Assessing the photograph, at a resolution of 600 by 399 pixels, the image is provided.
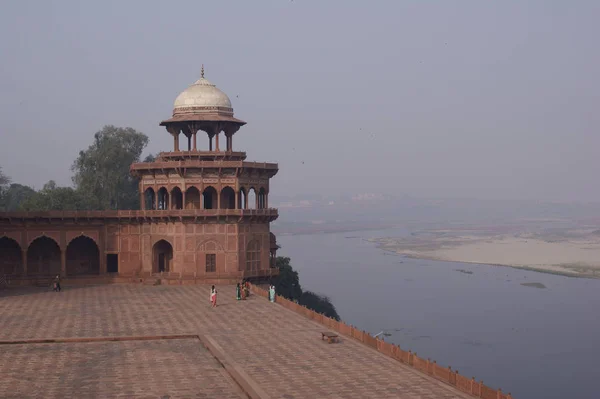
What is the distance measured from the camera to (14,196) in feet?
339

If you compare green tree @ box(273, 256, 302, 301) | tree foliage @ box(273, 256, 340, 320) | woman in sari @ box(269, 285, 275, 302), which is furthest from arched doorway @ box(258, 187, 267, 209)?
green tree @ box(273, 256, 302, 301)

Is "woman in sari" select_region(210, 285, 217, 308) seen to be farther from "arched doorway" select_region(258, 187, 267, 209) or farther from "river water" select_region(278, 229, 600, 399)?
"river water" select_region(278, 229, 600, 399)

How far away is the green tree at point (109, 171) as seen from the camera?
7706 cm

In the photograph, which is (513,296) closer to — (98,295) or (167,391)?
(98,295)

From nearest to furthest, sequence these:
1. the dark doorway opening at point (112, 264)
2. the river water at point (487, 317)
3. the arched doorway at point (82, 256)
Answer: the dark doorway opening at point (112, 264) < the arched doorway at point (82, 256) < the river water at point (487, 317)

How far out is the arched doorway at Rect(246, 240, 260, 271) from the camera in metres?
44.9

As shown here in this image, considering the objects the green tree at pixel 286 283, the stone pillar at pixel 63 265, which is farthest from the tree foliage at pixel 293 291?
the stone pillar at pixel 63 265

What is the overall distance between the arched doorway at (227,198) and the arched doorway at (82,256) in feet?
26.6

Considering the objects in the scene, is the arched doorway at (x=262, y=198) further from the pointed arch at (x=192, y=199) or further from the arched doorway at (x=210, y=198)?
the pointed arch at (x=192, y=199)

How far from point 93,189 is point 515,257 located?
90312 millimetres

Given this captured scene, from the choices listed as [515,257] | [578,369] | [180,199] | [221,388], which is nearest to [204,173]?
[180,199]

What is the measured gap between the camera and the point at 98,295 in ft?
133

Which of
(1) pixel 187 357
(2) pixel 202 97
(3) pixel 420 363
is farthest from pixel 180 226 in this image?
(3) pixel 420 363

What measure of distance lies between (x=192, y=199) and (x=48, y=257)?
9.23 m
